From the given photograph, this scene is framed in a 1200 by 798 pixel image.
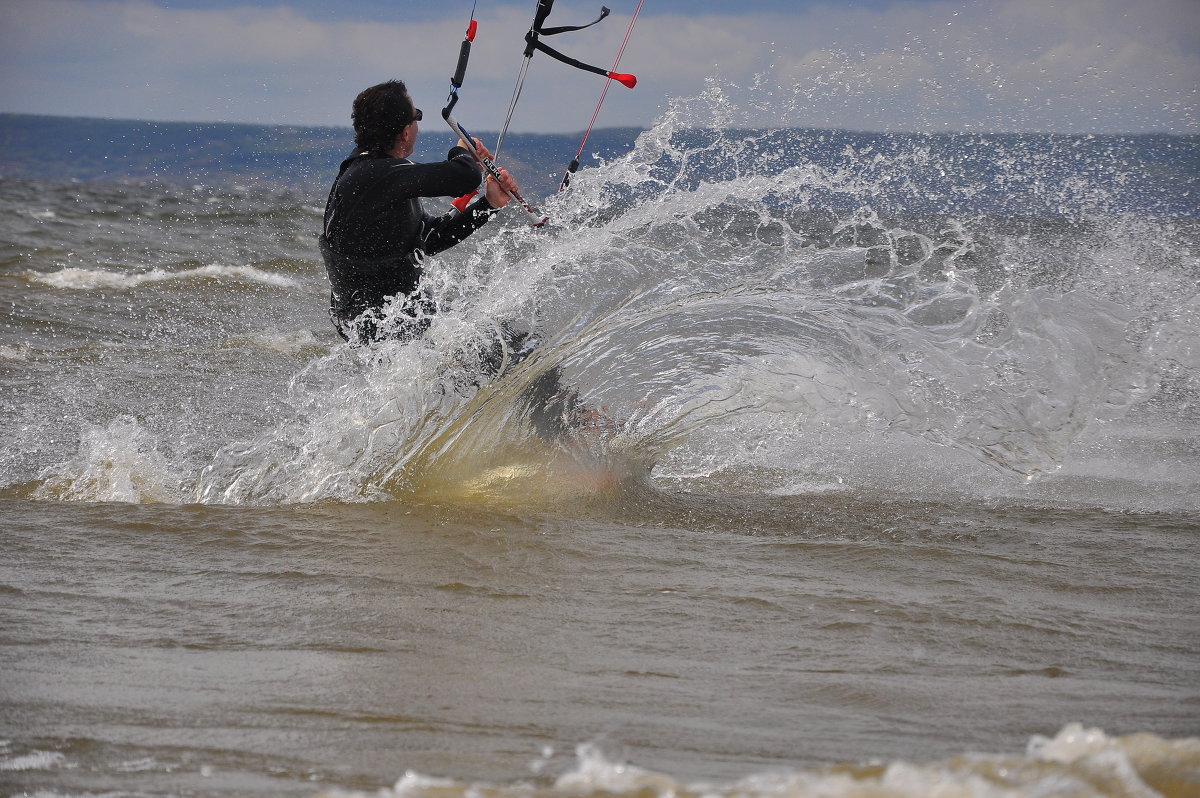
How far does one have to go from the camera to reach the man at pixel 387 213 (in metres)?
3.96

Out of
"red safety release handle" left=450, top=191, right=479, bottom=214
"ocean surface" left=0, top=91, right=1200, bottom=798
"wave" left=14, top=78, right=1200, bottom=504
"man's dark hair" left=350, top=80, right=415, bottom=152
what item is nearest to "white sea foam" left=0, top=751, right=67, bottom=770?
"ocean surface" left=0, top=91, right=1200, bottom=798

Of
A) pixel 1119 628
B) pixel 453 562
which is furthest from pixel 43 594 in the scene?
pixel 1119 628

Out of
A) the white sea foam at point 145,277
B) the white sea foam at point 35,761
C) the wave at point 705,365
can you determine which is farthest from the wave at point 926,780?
the white sea foam at point 145,277

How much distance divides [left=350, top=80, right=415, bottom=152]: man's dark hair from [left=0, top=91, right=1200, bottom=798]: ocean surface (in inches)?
23.7

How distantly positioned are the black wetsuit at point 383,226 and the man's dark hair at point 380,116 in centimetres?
6

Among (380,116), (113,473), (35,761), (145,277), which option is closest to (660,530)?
(380,116)

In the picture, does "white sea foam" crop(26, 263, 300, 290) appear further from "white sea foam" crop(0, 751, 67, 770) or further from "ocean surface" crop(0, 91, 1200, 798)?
"white sea foam" crop(0, 751, 67, 770)

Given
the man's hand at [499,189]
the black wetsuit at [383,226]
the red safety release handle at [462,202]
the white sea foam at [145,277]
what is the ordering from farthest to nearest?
the white sea foam at [145,277], the red safety release handle at [462,202], the man's hand at [499,189], the black wetsuit at [383,226]

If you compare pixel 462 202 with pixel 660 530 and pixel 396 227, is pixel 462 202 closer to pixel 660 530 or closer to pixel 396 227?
pixel 396 227

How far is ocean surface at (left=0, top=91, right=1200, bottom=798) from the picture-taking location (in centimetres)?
200

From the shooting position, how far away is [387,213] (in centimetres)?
401

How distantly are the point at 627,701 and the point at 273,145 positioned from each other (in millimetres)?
13839

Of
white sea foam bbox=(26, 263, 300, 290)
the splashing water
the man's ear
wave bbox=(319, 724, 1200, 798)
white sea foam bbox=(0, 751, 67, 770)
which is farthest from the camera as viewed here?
white sea foam bbox=(26, 263, 300, 290)

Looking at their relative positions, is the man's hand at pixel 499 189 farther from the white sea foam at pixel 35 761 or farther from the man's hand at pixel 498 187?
the white sea foam at pixel 35 761
